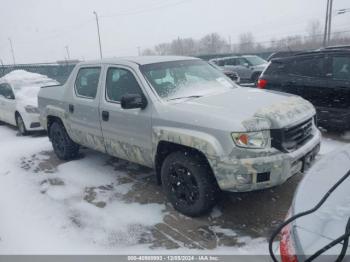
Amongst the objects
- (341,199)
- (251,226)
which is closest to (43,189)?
(251,226)

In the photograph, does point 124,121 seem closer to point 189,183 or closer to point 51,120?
point 189,183

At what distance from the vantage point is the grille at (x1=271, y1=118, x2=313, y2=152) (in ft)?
10.8

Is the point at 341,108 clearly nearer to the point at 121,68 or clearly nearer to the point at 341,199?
the point at 121,68

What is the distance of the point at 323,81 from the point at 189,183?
4.13 m

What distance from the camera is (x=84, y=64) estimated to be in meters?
5.35

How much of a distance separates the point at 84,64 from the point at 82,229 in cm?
281

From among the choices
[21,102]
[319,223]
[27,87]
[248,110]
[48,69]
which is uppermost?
[248,110]

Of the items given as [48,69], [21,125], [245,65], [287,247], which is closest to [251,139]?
[287,247]

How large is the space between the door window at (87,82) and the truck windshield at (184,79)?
3.28 feet

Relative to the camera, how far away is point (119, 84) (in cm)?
452

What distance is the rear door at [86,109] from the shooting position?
189 inches

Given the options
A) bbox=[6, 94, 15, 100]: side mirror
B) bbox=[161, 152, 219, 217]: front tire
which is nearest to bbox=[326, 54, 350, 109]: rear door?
bbox=[161, 152, 219, 217]: front tire

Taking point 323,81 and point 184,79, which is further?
point 323,81

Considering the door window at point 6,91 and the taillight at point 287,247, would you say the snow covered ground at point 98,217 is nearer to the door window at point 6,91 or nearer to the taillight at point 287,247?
the taillight at point 287,247
